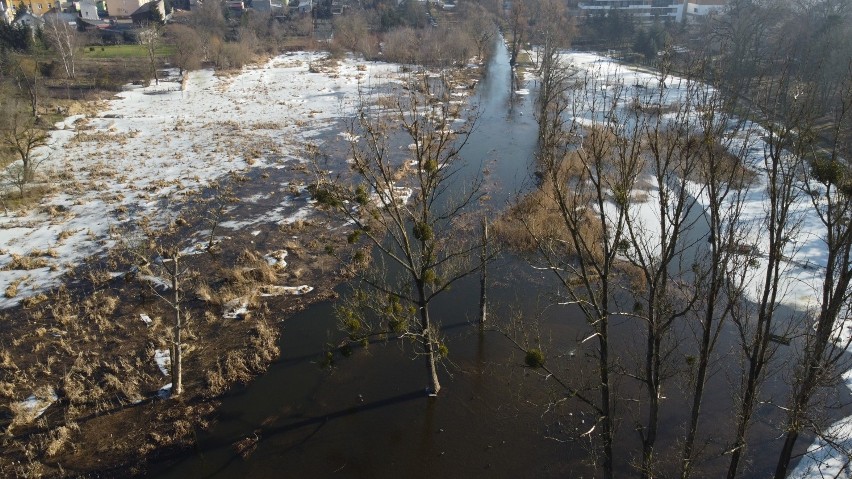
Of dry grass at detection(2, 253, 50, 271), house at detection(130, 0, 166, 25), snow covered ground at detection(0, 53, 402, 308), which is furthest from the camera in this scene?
house at detection(130, 0, 166, 25)

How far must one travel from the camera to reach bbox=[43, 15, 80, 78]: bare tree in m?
46.0

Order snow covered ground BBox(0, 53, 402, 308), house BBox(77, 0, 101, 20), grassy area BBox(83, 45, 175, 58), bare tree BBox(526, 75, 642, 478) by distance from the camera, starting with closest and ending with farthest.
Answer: bare tree BBox(526, 75, 642, 478) < snow covered ground BBox(0, 53, 402, 308) < grassy area BBox(83, 45, 175, 58) < house BBox(77, 0, 101, 20)

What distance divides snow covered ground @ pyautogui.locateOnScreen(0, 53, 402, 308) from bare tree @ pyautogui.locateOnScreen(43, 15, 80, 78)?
565 cm

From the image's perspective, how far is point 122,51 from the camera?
56469mm

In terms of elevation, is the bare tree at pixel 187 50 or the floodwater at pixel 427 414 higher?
the bare tree at pixel 187 50

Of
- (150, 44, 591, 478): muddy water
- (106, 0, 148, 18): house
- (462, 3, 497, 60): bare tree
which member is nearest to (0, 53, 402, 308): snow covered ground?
(462, 3, 497, 60): bare tree

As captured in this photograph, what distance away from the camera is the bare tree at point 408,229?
40.0 ft

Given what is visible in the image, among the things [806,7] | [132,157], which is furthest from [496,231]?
[806,7]

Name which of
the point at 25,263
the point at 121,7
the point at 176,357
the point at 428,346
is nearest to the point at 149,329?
the point at 176,357

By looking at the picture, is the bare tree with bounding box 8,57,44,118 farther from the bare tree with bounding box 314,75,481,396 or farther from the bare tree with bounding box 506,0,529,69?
the bare tree with bounding box 506,0,529,69

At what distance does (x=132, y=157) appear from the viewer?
31.5 metres

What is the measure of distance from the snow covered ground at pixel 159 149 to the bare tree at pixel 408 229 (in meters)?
5.15

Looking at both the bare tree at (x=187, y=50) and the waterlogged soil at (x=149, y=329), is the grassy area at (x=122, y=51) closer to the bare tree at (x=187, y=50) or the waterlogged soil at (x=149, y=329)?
the bare tree at (x=187, y=50)

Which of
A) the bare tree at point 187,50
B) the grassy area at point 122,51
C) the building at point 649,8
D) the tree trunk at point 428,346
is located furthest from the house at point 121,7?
the tree trunk at point 428,346
